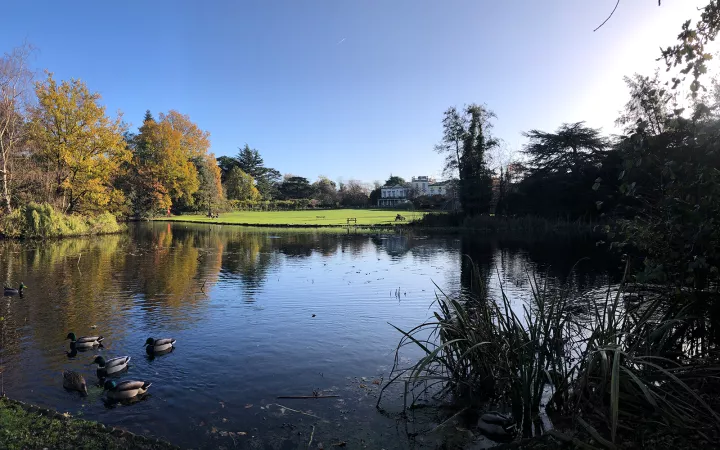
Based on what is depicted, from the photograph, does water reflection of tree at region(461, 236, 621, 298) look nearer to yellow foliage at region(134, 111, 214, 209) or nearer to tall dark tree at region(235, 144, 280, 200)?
yellow foliage at region(134, 111, 214, 209)

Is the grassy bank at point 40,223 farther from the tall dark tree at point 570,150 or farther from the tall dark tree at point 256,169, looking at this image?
the tall dark tree at point 256,169

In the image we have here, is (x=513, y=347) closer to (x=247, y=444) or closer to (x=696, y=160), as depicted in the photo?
(x=696, y=160)

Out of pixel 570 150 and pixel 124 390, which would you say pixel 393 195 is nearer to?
pixel 570 150

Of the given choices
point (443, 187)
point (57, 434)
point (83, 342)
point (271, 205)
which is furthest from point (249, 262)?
point (443, 187)

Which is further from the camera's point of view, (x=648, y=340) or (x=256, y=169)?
(x=256, y=169)

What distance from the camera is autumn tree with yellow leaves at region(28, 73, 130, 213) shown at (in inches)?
1262

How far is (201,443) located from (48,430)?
5.18 feet

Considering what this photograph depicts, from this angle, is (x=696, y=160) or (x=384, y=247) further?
(x=384, y=247)

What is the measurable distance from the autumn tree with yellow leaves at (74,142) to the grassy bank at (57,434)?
112 feet

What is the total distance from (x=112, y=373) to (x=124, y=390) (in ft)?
3.51

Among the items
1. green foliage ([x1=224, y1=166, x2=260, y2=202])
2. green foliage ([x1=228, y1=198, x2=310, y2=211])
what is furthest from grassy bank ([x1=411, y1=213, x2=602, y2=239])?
green foliage ([x1=224, y1=166, x2=260, y2=202])

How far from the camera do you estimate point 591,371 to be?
4273 millimetres

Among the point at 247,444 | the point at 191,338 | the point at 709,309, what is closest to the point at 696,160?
the point at 709,309

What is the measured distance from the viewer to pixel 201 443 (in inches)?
200
